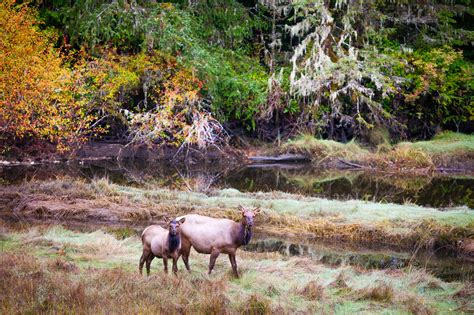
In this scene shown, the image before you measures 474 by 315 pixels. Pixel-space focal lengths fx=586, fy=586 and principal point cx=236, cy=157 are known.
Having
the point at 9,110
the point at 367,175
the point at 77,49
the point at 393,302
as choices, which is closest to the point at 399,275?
the point at 393,302

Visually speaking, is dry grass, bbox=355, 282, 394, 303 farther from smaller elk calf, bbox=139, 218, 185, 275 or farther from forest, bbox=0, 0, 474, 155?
forest, bbox=0, 0, 474, 155

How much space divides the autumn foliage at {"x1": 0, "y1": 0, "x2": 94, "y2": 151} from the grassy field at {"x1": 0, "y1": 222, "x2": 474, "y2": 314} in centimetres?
1333

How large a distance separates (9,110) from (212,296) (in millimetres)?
18306

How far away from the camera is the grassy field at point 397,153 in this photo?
1032 inches

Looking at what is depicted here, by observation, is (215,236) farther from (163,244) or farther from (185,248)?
(163,244)

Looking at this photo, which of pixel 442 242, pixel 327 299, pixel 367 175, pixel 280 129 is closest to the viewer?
pixel 327 299

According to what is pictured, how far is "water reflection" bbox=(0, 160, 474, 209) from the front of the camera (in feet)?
61.9

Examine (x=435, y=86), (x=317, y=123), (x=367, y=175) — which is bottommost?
(x=367, y=175)

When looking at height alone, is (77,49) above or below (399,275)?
above

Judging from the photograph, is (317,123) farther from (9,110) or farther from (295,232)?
(295,232)

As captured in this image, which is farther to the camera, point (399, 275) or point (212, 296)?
point (399, 275)

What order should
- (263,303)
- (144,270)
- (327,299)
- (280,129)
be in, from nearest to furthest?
(263,303), (327,299), (144,270), (280,129)

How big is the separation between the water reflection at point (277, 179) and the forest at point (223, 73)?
1.70 meters

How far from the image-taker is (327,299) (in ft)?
24.6
